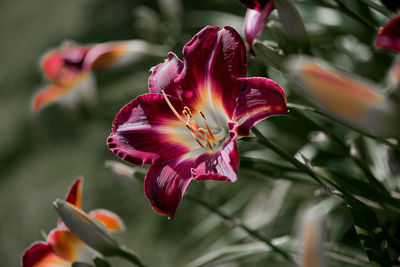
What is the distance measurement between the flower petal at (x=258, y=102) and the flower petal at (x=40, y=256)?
25 centimetres

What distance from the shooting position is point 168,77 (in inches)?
15.6

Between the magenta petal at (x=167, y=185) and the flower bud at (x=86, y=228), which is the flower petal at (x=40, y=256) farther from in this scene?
the magenta petal at (x=167, y=185)

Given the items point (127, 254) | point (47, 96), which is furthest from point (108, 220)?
point (47, 96)

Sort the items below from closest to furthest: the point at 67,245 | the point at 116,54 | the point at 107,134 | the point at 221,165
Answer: the point at 221,165 < the point at 67,245 < the point at 116,54 < the point at 107,134

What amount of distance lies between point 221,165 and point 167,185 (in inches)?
2.0

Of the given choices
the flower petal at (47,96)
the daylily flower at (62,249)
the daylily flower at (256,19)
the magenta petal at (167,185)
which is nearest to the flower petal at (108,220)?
the daylily flower at (62,249)

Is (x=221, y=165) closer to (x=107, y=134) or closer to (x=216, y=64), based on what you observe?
(x=216, y=64)

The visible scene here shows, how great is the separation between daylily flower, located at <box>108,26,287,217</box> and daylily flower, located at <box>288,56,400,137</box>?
0.31ft

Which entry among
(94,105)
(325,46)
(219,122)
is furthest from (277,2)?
(94,105)

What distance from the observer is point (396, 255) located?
51 cm

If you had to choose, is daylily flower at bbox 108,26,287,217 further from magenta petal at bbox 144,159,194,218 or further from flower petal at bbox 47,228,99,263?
flower petal at bbox 47,228,99,263

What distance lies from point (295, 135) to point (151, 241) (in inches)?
20.7

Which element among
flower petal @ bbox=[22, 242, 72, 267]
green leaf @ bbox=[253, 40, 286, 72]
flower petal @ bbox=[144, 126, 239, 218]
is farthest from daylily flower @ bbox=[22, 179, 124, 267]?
green leaf @ bbox=[253, 40, 286, 72]

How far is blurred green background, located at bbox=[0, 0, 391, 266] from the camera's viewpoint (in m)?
0.77
